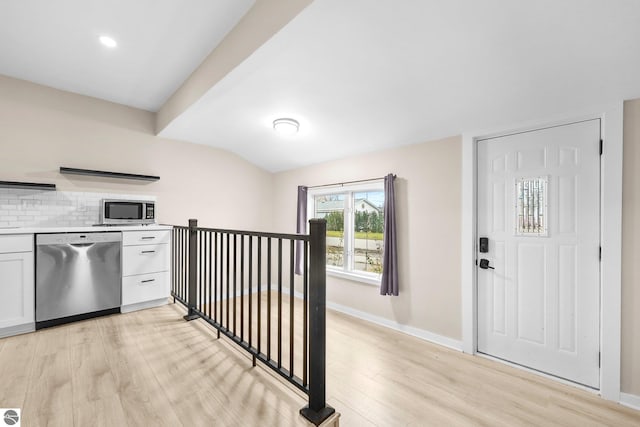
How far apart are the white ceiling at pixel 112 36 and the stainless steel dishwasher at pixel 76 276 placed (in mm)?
1701

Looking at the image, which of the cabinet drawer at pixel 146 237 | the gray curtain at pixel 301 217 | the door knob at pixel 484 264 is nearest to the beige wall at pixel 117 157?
the cabinet drawer at pixel 146 237

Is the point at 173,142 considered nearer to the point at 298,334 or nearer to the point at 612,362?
the point at 298,334

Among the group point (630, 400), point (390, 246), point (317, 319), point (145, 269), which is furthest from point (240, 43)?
point (630, 400)

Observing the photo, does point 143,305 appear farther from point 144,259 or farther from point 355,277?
point 355,277

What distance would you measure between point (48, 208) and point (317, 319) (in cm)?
354

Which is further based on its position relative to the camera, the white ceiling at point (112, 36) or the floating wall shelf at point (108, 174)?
the floating wall shelf at point (108, 174)

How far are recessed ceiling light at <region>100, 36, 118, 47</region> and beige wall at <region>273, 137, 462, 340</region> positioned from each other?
2.76m

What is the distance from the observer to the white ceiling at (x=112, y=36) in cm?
196

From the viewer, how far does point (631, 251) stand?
1884 mm

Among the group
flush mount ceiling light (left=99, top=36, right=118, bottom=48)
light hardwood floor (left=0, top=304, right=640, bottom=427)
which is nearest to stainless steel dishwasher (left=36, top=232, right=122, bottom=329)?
light hardwood floor (left=0, top=304, right=640, bottom=427)

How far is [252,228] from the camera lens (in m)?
4.79

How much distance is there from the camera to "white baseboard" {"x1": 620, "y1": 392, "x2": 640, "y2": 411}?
183cm

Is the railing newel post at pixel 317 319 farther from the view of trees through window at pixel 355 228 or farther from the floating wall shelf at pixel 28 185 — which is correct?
the floating wall shelf at pixel 28 185

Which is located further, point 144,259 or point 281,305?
point 144,259
